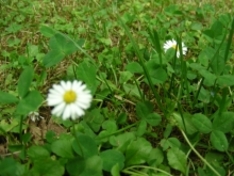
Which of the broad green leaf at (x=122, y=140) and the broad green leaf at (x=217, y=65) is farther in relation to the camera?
the broad green leaf at (x=217, y=65)

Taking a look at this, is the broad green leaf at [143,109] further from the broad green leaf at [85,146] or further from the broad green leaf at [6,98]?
the broad green leaf at [6,98]

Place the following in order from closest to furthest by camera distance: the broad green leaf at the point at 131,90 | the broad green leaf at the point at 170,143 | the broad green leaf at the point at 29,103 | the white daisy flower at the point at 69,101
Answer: the white daisy flower at the point at 69,101
the broad green leaf at the point at 29,103
the broad green leaf at the point at 170,143
the broad green leaf at the point at 131,90

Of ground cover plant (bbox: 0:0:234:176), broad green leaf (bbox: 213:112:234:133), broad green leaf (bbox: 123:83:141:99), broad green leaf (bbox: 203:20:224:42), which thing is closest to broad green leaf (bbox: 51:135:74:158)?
ground cover plant (bbox: 0:0:234:176)

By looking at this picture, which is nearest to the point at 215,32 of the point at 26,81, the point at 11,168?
the point at 26,81

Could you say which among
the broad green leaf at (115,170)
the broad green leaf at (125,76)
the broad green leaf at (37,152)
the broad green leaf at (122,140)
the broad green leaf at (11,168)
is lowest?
the broad green leaf at (11,168)

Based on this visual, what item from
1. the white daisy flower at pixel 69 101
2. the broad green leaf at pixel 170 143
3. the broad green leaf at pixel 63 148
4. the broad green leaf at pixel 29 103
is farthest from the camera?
the broad green leaf at pixel 170 143

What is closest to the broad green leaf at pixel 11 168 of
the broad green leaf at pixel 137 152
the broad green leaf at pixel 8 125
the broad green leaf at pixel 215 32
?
the broad green leaf at pixel 8 125

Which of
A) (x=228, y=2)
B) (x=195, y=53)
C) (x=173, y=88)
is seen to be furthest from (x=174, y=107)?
(x=228, y=2)
